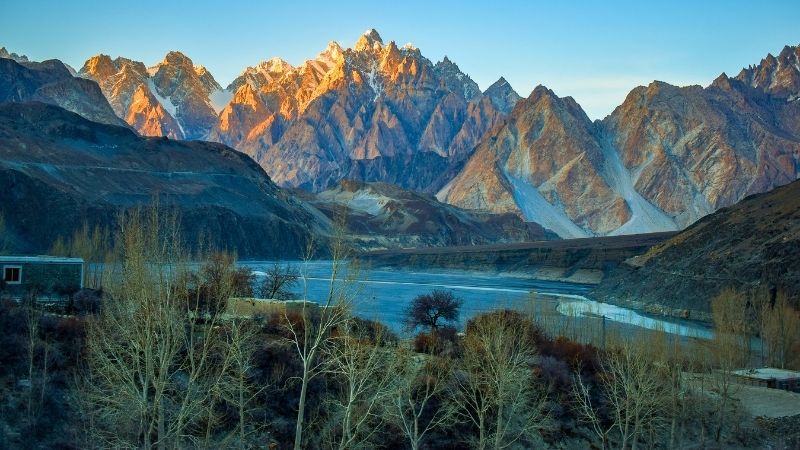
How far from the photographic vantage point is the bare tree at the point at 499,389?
36.4 meters

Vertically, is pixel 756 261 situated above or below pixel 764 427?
above

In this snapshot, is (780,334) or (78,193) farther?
(78,193)

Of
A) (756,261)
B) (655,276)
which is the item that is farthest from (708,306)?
(655,276)

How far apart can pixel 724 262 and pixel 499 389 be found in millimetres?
74854

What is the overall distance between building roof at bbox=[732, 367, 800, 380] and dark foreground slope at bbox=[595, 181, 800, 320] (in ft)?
92.1

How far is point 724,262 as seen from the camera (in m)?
102

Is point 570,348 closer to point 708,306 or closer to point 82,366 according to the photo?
point 82,366

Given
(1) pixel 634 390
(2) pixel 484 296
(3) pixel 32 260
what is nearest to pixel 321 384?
(1) pixel 634 390

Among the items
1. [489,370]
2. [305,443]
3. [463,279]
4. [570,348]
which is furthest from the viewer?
[463,279]

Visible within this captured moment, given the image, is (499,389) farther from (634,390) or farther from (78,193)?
(78,193)

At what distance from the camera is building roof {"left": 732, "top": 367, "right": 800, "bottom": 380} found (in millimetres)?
54406

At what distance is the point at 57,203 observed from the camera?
497ft

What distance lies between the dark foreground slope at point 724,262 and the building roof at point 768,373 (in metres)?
28.1

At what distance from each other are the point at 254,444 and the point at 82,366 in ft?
29.0
